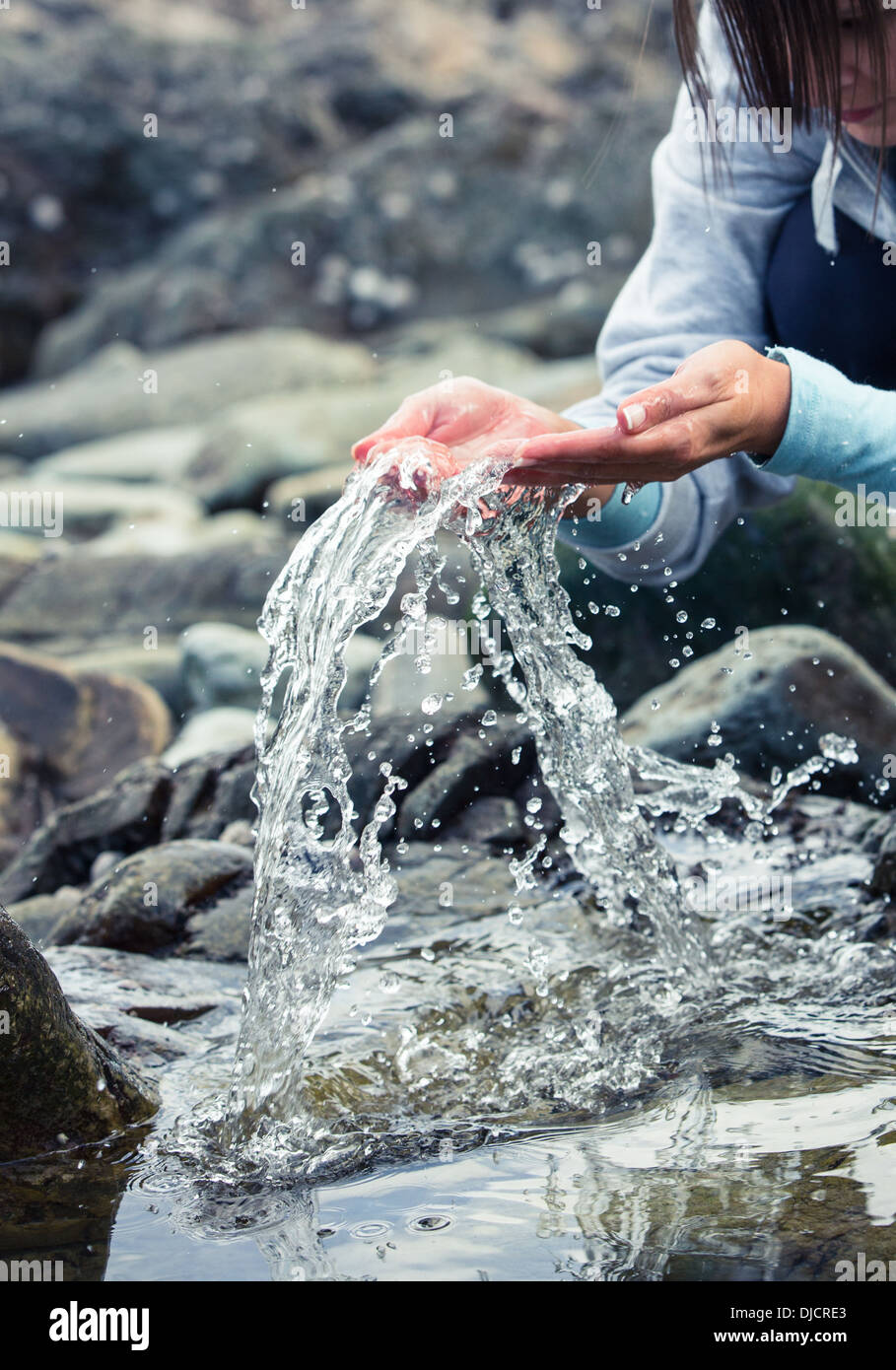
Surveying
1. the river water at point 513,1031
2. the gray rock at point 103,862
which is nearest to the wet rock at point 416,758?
the river water at point 513,1031

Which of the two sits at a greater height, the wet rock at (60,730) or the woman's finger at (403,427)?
the woman's finger at (403,427)

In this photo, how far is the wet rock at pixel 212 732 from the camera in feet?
14.7

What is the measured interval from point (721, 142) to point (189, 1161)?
188 cm

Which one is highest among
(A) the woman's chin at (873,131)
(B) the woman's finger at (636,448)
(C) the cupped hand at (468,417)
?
(A) the woman's chin at (873,131)

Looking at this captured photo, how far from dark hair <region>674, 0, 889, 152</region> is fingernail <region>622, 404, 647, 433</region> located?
54 cm

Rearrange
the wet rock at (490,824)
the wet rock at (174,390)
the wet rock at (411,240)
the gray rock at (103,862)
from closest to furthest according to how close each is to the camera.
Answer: the wet rock at (490,824) → the gray rock at (103,862) → the wet rock at (174,390) → the wet rock at (411,240)

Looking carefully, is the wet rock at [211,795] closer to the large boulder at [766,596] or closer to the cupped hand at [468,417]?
the large boulder at [766,596]

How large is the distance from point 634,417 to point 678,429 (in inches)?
3.2

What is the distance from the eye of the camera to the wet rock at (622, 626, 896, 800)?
365 cm

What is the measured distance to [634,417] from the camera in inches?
71.7

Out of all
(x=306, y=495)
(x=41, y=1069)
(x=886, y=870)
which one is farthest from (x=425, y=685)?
(x=41, y=1069)

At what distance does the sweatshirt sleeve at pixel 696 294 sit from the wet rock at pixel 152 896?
110 cm

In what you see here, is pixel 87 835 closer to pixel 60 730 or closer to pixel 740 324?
pixel 60 730

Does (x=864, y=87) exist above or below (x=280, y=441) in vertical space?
above
